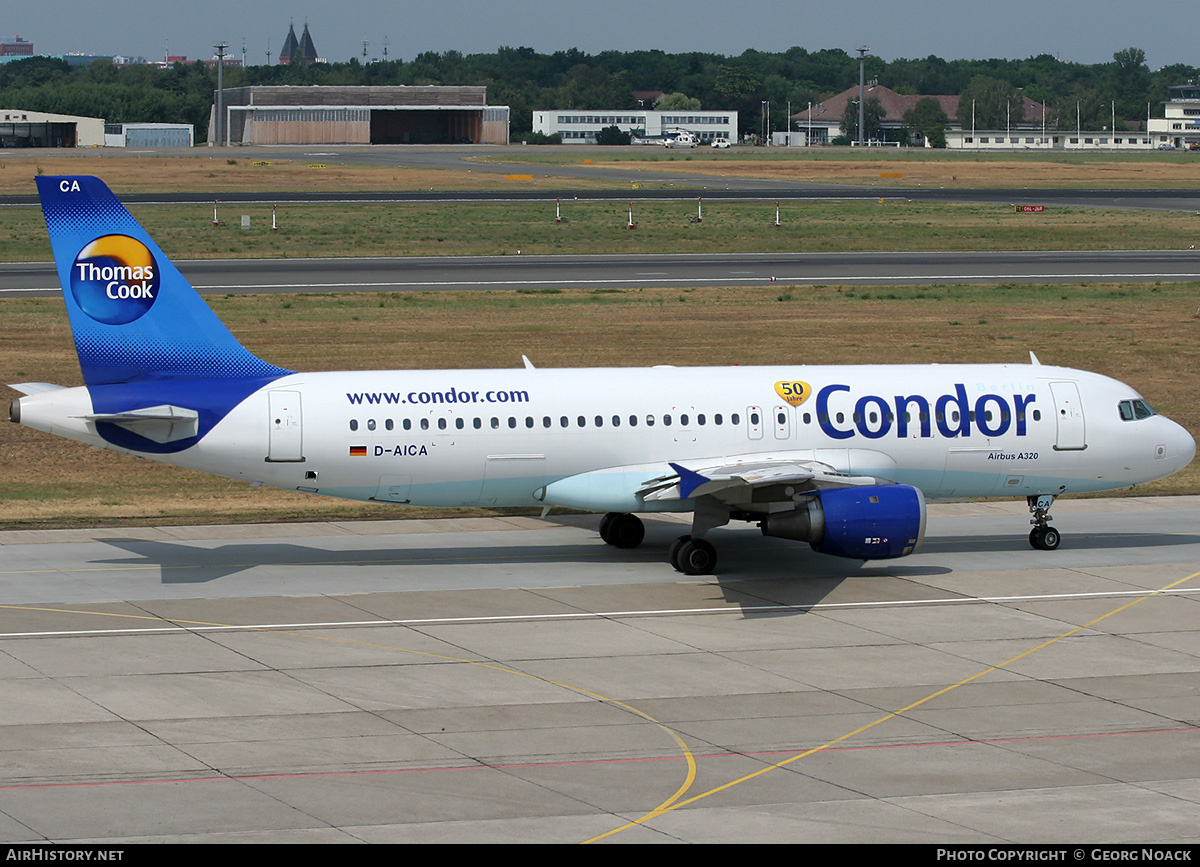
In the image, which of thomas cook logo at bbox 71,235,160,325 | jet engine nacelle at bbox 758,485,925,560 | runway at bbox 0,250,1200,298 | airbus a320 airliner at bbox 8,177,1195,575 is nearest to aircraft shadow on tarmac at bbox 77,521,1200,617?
airbus a320 airliner at bbox 8,177,1195,575

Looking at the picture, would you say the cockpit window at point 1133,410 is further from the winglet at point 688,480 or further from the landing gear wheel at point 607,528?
the landing gear wheel at point 607,528

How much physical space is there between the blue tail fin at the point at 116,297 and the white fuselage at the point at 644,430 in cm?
112

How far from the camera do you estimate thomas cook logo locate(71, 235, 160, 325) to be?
98.9 feet

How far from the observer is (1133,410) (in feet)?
112

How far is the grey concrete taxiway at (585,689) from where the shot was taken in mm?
18531

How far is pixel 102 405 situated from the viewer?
29766mm

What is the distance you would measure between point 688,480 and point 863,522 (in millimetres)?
3532

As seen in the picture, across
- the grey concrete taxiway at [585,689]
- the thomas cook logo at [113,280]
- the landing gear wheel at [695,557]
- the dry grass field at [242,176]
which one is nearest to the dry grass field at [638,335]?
the grey concrete taxiway at [585,689]

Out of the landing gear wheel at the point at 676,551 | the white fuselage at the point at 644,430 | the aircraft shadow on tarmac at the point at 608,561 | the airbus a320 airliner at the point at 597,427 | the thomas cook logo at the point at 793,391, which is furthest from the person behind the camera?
the thomas cook logo at the point at 793,391

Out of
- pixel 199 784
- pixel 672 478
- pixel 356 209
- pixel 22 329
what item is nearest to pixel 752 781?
pixel 199 784

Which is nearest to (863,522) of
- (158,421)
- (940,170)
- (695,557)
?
(695,557)

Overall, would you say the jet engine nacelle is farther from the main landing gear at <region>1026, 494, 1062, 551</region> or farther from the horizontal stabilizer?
the horizontal stabilizer

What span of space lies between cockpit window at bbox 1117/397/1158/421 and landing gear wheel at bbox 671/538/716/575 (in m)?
10.4
